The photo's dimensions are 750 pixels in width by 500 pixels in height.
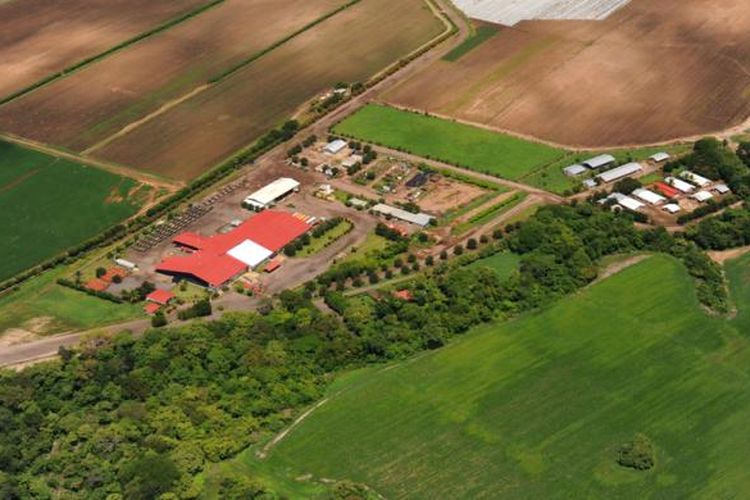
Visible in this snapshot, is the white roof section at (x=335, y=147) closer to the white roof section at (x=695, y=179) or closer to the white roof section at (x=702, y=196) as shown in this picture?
the white roof section at (x=695, y=179)

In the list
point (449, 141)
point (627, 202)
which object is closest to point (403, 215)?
point (449, 141)

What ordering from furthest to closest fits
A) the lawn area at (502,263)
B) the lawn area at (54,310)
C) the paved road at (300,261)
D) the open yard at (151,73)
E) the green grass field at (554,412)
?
1. the open yard at (151,73)
2. the lawn area at (502,263)
3. the lawn area at (54,310)
4. the paved road at (300,261)
5. the green grass field at (554,412)

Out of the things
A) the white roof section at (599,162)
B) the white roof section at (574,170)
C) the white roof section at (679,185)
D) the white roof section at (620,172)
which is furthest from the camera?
the white roof section at (599,162)

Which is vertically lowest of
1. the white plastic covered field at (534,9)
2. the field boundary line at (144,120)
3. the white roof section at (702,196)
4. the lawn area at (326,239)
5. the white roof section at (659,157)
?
the lawn area at (326,239)

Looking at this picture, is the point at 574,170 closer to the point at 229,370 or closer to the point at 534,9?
the point at 229,370

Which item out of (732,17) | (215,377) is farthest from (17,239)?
(732,17)

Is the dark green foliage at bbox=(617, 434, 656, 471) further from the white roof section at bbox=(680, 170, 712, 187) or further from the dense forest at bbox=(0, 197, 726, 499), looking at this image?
the white roof section at bbox=(680, 170, 712, 187)

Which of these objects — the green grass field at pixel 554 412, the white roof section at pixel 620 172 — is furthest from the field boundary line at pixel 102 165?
the white roof section at pixel 620 172
